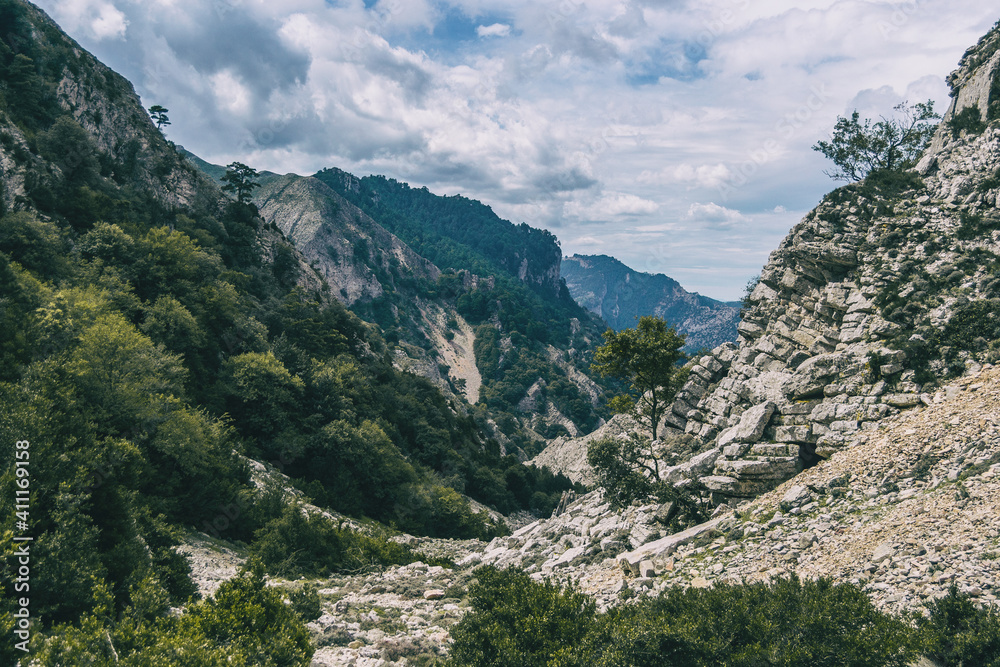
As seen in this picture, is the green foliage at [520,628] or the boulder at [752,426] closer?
the green foliage at [520,628]

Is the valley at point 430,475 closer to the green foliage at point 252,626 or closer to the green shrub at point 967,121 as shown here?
the green foliage at point 252,626

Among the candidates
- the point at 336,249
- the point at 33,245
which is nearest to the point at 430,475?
the point at 33,245

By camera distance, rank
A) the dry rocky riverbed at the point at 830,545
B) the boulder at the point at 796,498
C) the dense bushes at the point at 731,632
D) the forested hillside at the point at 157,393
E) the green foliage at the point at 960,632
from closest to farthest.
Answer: the green foliage at the point at 960,632, the dense bushes at the point at 731,632, the dry rocky riverbed at the point at 830,545, the forested hillside at the point at 157,393, the boulder at the point at 796,498

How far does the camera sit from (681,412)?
95.9ft

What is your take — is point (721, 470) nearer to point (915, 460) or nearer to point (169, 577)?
point (915, 460)

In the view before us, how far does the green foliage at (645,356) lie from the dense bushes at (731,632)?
18.1 m

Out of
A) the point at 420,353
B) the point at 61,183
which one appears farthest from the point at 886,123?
the point at 420,353

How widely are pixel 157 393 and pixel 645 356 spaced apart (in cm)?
2650

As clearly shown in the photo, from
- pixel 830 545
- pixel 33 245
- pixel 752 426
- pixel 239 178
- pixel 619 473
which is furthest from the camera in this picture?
pixel 239 178

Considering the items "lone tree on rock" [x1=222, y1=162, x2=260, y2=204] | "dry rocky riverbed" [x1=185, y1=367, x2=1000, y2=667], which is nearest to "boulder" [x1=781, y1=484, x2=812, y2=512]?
"dry rocky riverbed" [x1=185, y1=367, x2=1000, y2=667]

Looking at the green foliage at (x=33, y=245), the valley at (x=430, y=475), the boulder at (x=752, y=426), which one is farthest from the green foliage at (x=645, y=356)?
the green foliage at (x=33, y=245)

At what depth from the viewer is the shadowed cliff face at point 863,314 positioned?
18094mm

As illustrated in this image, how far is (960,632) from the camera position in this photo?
919cm

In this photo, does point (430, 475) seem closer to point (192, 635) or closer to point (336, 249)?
point (192, 635)
